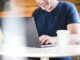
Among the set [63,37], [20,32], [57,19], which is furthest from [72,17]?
[20,32]

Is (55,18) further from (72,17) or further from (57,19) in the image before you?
(72,17)

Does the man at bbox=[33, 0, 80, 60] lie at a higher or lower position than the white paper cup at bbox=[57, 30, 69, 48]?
higher

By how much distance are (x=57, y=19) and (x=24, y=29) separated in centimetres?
75

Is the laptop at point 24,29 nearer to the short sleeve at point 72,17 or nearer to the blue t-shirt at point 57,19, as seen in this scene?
the blue t-shirt at point 57,19

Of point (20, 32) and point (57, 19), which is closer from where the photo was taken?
point (20, 32)

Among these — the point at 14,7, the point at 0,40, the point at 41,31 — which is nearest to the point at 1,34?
the point at 0,40

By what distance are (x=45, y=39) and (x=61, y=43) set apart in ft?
0.62

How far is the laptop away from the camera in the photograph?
1.26 metres

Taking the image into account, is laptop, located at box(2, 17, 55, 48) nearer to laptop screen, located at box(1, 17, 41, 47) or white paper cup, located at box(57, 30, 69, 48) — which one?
laptop screen, located at box(1, 17, 41, 47)

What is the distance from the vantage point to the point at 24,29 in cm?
129

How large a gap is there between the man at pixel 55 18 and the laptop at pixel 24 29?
547 mm

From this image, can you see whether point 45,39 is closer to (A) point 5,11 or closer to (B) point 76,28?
(B) point 76,28

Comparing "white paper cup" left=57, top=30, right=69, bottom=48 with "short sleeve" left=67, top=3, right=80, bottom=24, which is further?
"short sleeve" left=67, top=3, right=80, bottom=24

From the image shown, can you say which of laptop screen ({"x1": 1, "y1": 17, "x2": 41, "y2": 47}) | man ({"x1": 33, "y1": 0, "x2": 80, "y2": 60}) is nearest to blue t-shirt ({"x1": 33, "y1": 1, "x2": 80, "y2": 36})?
man ({"x1": 33, "y1": 0, "x2": 80, "y2": 60})
